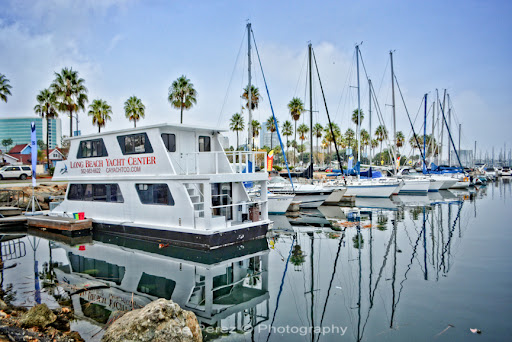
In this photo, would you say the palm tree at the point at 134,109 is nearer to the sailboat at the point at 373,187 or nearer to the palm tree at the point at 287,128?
the sailboat at the point at 373,187

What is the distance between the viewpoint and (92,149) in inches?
658

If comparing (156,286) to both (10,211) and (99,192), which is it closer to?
(99,192)

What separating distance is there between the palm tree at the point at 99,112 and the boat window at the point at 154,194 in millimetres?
26897

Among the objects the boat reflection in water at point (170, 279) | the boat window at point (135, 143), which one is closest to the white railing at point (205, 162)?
the boat window at point (135, 143)

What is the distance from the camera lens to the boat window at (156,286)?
31.8ft

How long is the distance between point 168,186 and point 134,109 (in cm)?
2725

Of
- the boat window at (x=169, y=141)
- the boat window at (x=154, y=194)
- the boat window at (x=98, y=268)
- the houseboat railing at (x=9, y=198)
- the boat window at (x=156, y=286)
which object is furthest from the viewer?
the houseboat railing at (x=9, y=198)

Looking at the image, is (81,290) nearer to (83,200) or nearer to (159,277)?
(159,277)

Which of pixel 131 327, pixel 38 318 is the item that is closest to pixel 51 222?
pixel 38 318

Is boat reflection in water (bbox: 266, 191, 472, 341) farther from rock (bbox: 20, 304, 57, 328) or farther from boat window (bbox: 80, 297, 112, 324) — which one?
rock (bbox: 20, 304, 57, 328)

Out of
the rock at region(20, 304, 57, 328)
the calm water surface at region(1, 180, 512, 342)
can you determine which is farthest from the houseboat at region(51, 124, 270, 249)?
the rock at region(20, 304, 57, 328)

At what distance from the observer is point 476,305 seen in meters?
8.53

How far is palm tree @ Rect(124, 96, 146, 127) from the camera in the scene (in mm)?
38188

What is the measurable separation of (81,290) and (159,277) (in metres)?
2.21
